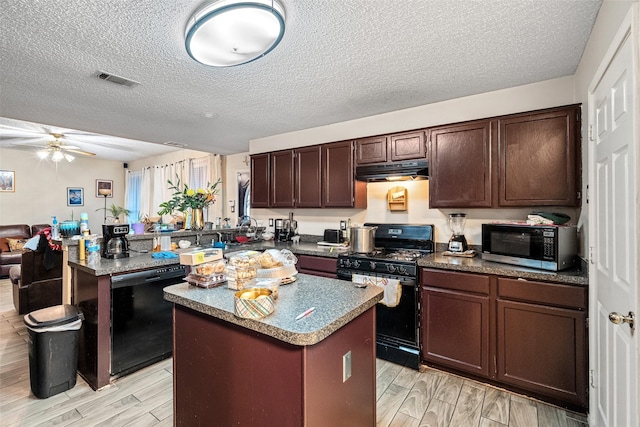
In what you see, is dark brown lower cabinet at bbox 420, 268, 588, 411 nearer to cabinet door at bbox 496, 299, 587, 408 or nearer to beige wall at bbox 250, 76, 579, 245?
cabinet door at bbox 496, 299, 587, 408

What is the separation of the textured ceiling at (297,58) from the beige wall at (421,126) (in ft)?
0.41

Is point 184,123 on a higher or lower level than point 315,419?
higher

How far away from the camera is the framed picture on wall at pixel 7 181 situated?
6434 millimetres

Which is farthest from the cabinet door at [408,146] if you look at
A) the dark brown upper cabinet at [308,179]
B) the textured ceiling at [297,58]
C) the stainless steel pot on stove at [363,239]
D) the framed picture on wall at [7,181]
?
the framed picture on wall at [7,181]

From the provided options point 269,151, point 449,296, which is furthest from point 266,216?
point 449,296

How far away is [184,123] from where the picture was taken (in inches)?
146

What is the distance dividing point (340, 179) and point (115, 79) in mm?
2326

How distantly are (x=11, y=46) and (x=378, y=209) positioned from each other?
131 inches

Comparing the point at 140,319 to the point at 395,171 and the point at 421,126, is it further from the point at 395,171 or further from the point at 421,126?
the point at 421,126

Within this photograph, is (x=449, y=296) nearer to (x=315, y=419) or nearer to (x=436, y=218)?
(x=436, y=218)

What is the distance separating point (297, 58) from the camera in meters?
2.13

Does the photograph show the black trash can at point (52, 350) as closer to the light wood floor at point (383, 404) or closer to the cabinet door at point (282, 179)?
the light wood floor at point (383, 404)

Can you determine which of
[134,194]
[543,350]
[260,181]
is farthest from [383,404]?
[134,194]

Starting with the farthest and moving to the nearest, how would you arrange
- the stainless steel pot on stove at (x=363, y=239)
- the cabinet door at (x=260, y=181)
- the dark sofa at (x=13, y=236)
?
the dark sofa at (x=13, y=236), the cabinet door at (x=260, y=181), the stainless steel pot on stove at (x=363, y=239)
